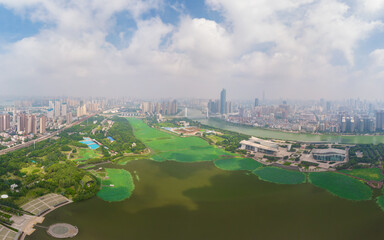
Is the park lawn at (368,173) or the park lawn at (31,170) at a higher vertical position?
the park lawn at (368,173)

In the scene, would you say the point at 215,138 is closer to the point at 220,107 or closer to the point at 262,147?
the point at 262,147

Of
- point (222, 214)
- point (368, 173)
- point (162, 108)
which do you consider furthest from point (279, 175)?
point (162, 108)

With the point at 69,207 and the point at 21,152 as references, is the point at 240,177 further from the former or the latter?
the point at 21,152

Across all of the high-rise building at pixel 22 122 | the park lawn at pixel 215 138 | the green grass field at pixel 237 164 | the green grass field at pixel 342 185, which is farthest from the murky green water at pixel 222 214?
the high-rise building at pixel 22 122

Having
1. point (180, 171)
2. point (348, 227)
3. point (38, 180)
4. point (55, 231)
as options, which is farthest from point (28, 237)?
point (348, 227)

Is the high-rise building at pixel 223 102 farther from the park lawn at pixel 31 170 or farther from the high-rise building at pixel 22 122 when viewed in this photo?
the park lawn at pixel 31 170

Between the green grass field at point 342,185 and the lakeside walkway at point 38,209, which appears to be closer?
the lakeside walkway at point 38,209

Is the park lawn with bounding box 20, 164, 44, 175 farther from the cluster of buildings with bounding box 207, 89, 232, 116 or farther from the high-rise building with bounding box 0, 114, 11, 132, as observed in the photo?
the cluster of buildings with bounding box 207, 89, 232, 116
